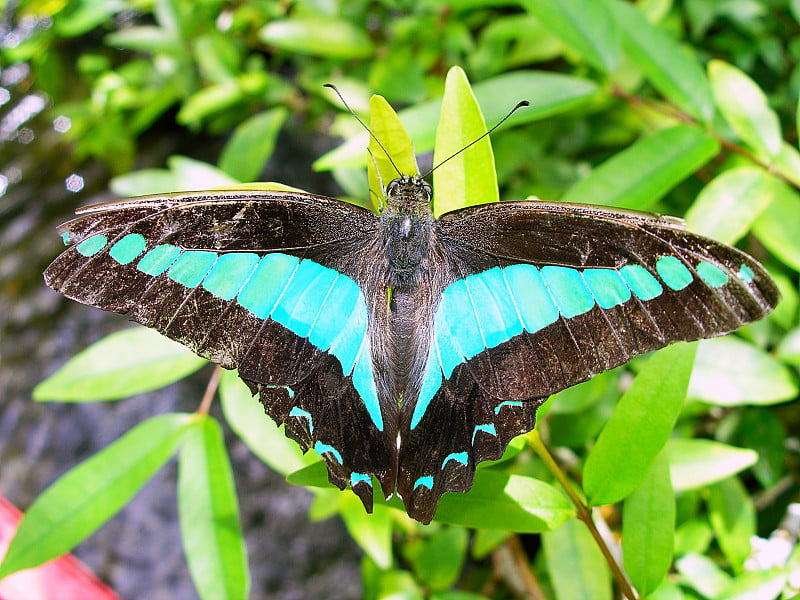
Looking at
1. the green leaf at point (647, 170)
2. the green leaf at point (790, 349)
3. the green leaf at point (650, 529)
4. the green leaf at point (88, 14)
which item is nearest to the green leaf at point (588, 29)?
the green leaf at point (647, 170)

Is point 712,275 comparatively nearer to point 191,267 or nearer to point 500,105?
point 500,105

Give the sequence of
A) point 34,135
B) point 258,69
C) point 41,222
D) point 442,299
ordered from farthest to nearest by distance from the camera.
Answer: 1. point 34,135
2. point 41,222
3. point 258,69
4. point 442,299

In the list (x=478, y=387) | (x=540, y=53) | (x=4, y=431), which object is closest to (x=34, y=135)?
(x=4, y=431)

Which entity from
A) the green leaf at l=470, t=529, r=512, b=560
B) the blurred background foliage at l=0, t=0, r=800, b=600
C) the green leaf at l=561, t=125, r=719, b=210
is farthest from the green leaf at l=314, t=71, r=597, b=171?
the green leaf at l=470, t=529, r=512, b=560

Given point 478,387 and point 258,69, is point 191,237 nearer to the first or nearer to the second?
point 478,387

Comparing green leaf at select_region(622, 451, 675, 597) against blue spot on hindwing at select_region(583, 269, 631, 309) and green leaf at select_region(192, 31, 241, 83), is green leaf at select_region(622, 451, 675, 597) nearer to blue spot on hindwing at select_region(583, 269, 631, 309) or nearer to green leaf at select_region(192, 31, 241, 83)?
blue spot on hindwing at select_region(583, 269, 631, 309)

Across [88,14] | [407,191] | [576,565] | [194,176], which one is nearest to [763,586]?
[576,565]
